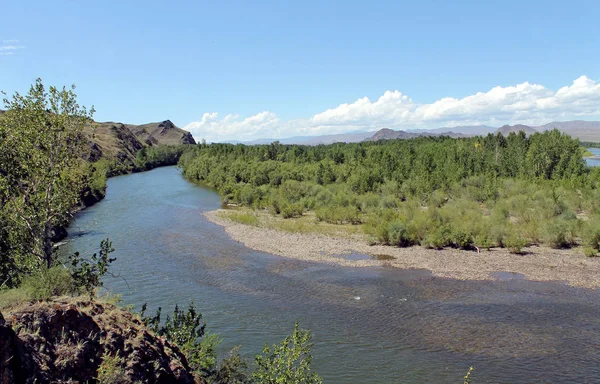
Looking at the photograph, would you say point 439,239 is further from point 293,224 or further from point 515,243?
point 293,224

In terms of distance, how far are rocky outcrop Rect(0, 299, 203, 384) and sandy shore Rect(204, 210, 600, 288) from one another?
91.5ft

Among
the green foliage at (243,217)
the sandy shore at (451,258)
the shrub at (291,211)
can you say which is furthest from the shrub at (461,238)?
the green foliage at (243,217)

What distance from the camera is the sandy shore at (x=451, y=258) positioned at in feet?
111

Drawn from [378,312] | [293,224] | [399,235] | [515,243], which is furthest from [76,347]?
[293,224]

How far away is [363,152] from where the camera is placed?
10081 centimetres

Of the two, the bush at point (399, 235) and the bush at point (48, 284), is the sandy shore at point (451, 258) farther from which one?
the bush at point (48, 284)

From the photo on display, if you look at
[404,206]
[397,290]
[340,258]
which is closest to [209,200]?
[404,206]

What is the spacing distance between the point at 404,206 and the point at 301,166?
38.6 m

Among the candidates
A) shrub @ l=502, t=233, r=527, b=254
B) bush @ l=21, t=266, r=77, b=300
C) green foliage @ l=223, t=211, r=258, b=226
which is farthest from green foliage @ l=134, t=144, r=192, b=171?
bush @ l=21, t=266, r=77, b=300

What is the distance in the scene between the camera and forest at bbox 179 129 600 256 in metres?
43.0

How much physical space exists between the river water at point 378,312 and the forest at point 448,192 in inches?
387

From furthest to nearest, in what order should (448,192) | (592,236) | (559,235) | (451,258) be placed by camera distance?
1. (448,192)
2. (559,235)
3. (592,236)
4. (451,258)

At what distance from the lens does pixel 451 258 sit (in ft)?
127

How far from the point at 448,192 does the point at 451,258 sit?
31.9 m
